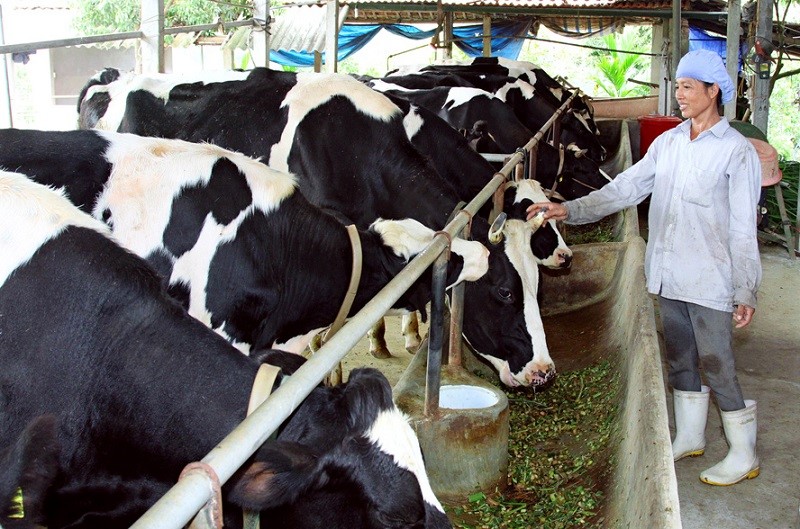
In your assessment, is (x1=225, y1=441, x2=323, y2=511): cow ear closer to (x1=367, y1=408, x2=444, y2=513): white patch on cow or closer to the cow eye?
(x1=367, y1=408, x2=444, y2=513): white patch on cow

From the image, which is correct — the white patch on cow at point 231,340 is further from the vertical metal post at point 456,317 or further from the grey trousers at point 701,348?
the grey trousers at point 701,348

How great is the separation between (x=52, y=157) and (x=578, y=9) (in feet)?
37.9

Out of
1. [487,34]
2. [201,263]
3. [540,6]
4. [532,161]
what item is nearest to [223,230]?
[201,263]

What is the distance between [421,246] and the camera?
3.38 meters

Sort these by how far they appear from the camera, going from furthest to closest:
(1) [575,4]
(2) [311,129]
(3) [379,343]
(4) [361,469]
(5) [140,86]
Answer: (1) [575,4] → (3) [379,343] → (5) [140,86] → (2) [311,129] → (4) [361,469]

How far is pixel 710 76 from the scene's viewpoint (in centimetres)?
367

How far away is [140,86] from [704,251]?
3491 mm

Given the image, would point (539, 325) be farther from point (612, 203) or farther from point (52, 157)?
point (52, 157)

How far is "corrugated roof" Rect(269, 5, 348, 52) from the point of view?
13.3m

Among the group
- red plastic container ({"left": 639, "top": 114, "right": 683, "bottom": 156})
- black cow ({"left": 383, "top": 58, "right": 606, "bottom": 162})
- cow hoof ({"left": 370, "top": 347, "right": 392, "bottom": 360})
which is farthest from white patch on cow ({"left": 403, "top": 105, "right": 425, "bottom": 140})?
red plastic container ({"left": 639, "top": 114, "right": 683, "bottom": 156})

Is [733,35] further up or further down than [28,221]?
further up

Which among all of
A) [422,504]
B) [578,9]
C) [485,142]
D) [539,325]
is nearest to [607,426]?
[539,325]

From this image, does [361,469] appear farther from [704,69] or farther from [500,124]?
[500,124]

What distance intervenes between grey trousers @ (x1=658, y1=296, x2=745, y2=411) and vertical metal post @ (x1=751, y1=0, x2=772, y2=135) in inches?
198
